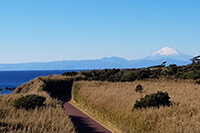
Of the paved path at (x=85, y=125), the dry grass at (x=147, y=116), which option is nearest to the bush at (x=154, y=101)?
A: the dry grass at (x=147, y=116)

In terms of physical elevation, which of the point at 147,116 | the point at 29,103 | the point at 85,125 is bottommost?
the point at 85,125

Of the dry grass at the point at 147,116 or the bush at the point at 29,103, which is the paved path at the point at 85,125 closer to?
the dry grass at the point at 147,116

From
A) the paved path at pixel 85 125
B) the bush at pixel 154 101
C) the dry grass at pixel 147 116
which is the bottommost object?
the paved path at pixel 85 125

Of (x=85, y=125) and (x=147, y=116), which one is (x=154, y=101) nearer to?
(x=147, y=116)

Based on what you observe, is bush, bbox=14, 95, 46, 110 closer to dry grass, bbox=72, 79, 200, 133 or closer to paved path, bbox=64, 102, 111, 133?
paved path, bbox=64, 102, 111, 133

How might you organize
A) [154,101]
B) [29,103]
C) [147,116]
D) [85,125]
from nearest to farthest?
[147,116]
[154,101]
[29,103]
[85,125]

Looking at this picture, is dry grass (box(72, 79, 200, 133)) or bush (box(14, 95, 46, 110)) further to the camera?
bush (box(14, 95, 46, 110))

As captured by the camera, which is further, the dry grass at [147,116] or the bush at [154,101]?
the bush at [154,101]

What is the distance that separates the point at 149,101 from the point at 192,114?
8.07ft

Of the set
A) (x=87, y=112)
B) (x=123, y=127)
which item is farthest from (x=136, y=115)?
(x=87, y=112)

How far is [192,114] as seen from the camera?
11719mm

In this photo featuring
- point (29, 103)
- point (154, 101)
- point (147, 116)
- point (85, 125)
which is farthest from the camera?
point (85, 125)

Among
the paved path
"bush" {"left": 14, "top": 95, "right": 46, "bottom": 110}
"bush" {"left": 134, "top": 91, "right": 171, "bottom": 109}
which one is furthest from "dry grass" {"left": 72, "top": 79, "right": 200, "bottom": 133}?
"bush" {"left": 14, "top": 95, "right": 46, "bottom": 110}

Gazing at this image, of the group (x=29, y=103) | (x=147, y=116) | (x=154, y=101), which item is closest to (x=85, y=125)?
(x=29, y=103)
